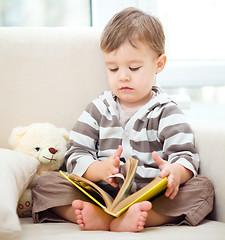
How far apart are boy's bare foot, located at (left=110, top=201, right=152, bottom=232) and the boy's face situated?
1.34 feet

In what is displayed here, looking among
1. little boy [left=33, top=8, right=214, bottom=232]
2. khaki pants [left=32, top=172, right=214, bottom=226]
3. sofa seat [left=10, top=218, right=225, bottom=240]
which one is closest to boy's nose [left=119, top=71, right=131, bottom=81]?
little boy [left=33, top=8, right=214, bottom=232]

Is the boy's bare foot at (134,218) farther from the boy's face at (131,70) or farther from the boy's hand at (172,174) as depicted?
the boy's face at (131,70)

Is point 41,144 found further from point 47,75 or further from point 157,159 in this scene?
point 157,159

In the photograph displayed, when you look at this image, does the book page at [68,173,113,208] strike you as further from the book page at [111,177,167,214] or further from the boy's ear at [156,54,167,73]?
the boy's ear at [156,54,167,73]

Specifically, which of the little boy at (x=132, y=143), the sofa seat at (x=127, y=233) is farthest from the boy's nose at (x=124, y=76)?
the sofa seat at (x=127, y=233)

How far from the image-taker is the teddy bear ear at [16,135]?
1354 mm

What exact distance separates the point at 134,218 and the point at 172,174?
15 centimetres

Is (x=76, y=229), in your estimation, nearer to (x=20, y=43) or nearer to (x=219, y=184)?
(x=219, y=184)

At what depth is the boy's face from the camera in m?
1.23

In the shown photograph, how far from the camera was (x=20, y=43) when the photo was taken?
142 cm

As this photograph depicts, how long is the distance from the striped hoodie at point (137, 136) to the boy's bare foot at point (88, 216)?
170mm

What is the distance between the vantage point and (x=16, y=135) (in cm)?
136

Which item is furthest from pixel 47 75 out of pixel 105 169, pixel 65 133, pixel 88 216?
pixel 88 216

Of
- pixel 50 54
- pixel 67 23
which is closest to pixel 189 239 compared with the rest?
pixel 50 54
